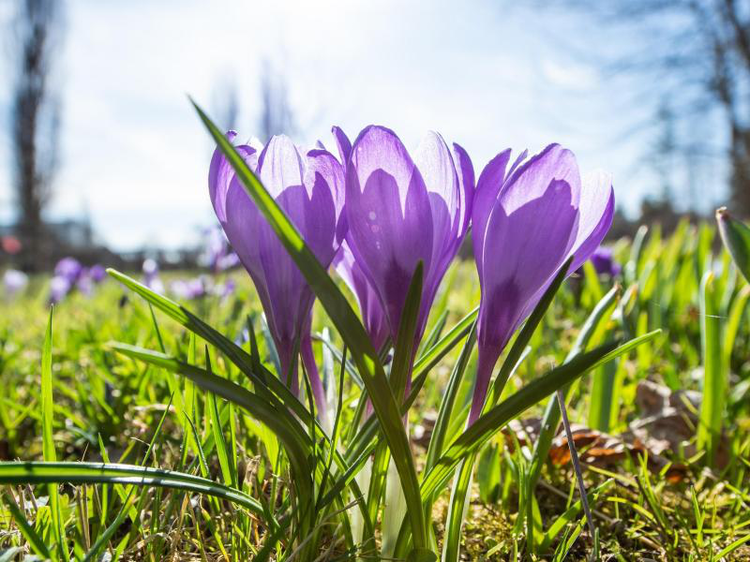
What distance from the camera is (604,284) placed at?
2.90m

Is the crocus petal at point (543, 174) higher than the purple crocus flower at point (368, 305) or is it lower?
higher

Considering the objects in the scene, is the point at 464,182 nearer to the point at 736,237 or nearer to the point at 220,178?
the point at 220,178

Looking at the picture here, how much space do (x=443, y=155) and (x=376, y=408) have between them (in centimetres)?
28

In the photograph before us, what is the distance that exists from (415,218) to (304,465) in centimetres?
30

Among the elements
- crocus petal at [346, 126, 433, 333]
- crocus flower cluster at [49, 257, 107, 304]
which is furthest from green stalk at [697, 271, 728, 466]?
crocus flower cluster at [49, 257, 107, 304]

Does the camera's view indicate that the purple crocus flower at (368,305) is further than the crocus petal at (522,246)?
Yes

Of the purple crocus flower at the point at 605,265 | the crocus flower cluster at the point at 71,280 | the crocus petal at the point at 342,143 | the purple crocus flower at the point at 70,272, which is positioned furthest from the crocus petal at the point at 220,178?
the purple crocus flower at the point at 70,272

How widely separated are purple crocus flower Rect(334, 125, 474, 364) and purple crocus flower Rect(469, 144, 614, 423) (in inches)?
1.4

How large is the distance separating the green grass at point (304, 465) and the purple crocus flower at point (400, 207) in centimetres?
13

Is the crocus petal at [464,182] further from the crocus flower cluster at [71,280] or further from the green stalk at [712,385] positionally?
the crocus flower cluster at [71,280]

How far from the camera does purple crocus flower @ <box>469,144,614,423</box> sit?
585 mm

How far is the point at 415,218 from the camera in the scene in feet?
1.94

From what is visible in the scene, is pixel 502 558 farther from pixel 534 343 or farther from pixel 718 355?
pixel 534 343

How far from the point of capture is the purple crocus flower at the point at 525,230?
585 mm
